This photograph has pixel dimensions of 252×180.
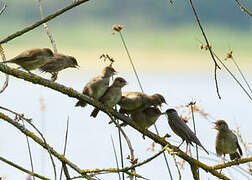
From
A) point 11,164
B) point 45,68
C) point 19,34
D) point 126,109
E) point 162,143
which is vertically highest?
point 45,68

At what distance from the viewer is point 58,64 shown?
5188 millimetres

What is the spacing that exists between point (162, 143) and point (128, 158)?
56cm

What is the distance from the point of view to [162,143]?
11.4ft

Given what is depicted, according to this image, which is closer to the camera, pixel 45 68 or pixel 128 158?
pixel 128 158

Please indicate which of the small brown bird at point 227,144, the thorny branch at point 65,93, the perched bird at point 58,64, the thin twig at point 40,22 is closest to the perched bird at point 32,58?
the perched bird at point 58,64

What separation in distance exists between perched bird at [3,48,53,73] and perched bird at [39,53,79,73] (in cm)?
9

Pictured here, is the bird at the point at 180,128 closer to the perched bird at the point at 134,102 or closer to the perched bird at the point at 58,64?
the perched bird at the point at 134,102

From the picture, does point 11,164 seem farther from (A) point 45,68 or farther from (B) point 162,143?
(A) point 45,68

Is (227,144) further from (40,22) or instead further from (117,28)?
(40,22)

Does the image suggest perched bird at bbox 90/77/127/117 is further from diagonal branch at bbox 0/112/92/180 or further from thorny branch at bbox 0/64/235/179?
diagonal branch at bbox 0/112/92/180

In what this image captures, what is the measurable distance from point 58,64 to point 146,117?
1.45 metres

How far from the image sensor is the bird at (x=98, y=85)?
459 centimetres

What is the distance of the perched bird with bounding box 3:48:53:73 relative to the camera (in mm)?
4797

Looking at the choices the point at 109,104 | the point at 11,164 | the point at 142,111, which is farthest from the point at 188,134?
the point at 11,164
